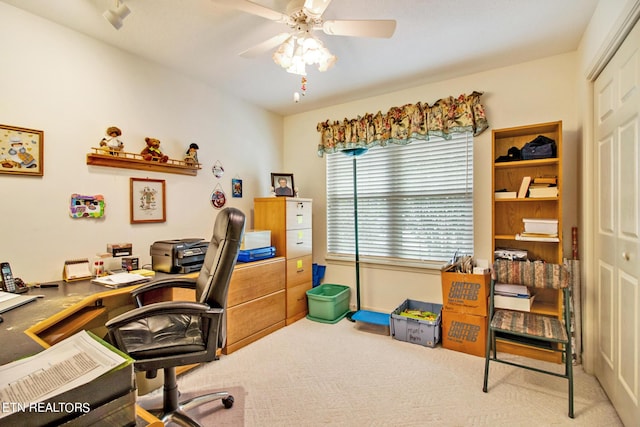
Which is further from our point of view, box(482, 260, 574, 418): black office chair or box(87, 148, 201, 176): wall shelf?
box(87, 148, 201, 176): wall shelf

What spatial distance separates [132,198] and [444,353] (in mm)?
2876

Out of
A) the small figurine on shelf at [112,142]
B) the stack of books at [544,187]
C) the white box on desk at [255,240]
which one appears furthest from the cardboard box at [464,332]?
the small figurine on shelf at [112,142]

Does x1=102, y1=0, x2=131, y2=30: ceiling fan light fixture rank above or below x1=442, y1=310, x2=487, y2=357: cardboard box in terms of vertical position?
above

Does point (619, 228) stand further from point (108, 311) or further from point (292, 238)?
→ point (108, 311)

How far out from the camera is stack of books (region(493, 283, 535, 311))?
7.72ft

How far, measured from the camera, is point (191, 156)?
9.32ft

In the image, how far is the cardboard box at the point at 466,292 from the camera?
247cm

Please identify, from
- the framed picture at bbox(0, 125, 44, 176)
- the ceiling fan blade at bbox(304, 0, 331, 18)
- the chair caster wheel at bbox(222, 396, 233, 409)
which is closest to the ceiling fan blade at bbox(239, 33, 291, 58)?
the ceiling fan blade at bbox(304, 0, 331, 18)

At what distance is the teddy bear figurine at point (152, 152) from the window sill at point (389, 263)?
2.14 m

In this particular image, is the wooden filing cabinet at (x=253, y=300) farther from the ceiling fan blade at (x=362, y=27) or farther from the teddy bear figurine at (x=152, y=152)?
the ceiling fan blade at (x=362, y=27)

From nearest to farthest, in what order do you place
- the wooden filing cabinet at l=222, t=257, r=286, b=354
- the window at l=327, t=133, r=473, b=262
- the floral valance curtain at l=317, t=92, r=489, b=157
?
the wooden filing cabinet at l=222, t=257, r=286, b=354 < the floral valance curtain at l=317, t=92, r=489, b=157 < the window at l=327, t=133, r=473, b=262

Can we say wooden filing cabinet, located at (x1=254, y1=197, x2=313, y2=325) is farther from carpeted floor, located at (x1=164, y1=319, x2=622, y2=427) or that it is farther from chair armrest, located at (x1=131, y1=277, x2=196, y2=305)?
chair armrest, located at (x1=131, y1=277, x2=196, y2=305)

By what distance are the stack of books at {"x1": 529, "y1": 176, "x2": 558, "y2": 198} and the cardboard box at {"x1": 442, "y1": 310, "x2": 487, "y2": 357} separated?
108cm

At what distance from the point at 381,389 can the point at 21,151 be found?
9.19 feet
